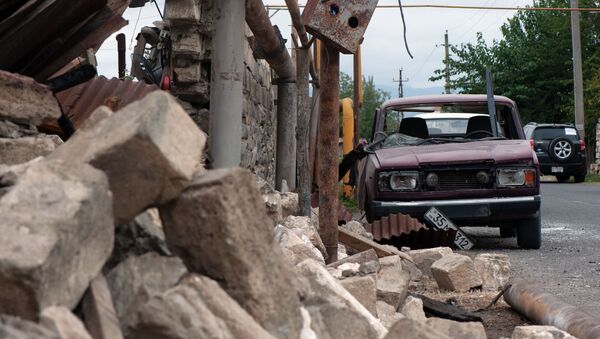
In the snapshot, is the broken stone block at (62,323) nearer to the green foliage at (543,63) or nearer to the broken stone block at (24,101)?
the broken stone block at (24,101)

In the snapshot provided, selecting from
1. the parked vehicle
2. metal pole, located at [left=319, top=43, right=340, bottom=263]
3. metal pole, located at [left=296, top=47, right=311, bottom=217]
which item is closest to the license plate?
metal pole, located at [left=296, top=47, right=311, bottom=217]

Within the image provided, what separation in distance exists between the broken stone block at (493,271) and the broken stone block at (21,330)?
5.00 meters

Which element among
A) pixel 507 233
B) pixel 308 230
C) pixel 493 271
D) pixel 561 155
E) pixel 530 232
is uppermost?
pixel 308 230

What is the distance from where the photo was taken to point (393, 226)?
861 cm

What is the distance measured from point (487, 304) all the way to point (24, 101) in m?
3.36

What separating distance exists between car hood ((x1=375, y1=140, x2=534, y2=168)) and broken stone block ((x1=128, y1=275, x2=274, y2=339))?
22.5 feet

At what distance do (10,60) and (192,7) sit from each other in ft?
9.39

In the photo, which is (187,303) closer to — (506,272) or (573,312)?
(573,312)

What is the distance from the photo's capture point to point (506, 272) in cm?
673

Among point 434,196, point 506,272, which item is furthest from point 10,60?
point 434,196

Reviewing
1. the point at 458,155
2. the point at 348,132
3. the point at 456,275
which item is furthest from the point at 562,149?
the point at 456,275

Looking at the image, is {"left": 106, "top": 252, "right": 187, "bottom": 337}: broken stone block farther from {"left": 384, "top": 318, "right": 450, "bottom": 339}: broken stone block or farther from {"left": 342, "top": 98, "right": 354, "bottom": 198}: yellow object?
{"left": 342, "top": 98, "right": 354, "bottom": 198}: yellow object

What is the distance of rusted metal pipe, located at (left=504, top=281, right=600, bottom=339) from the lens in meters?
4.40

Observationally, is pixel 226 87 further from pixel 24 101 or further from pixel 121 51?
pixel 121 51
